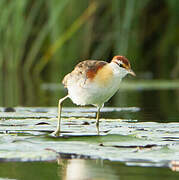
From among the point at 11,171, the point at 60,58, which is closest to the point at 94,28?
the point at 60,58

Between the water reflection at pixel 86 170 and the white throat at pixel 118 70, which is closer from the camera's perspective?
the water reflection at pixel 86 170

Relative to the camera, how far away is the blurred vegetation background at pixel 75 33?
54.0ft

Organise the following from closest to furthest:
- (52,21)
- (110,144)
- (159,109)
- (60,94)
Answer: (110,144) → (159,109) → (60,94) → (52,21)

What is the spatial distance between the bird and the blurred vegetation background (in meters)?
8.34

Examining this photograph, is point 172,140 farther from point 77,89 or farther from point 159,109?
point 159,109

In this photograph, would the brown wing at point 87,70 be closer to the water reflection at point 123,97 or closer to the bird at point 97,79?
the bird at point 97,79

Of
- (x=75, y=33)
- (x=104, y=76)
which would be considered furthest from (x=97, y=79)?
(x=75, y=33)

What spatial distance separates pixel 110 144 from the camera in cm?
534

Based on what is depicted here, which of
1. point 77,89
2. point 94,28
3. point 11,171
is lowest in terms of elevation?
→ point 11,171

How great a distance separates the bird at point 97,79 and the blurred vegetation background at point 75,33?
8343mm

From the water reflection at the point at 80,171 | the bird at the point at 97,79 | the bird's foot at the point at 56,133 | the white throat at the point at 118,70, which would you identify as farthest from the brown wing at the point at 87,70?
the water reflection at the point at 80,171

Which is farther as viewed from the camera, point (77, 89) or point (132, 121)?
point (132, 121)

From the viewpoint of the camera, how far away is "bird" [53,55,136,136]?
6441 millimetres

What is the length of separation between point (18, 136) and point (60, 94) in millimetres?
6700
